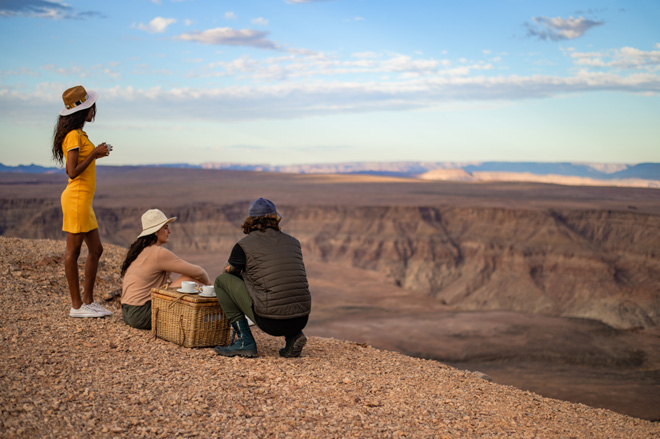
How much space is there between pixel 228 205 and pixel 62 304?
71.5m

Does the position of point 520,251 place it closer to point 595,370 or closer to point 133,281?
point 595,370

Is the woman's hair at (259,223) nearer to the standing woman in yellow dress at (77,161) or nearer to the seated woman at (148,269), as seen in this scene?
the seated woman at (148,269)

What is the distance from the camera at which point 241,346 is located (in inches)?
275

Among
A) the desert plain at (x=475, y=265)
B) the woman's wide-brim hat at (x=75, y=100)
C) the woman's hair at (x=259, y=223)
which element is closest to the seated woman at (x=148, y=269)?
the woman's hair at (x=259, y=223)

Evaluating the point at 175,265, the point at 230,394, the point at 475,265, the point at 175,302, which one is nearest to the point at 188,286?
the point at 175,302

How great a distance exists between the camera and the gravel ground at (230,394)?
503cm

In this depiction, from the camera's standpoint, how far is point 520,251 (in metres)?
64.6

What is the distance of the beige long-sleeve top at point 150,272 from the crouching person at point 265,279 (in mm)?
698

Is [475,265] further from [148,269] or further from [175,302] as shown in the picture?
[175,302]

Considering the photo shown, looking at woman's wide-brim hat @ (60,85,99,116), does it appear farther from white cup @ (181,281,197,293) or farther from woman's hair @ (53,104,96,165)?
white cup @ (181,281,197,293)

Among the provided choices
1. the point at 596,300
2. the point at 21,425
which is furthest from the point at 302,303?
the point at 596,300

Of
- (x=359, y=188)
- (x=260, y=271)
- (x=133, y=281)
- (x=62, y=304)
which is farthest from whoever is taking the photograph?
(x=359, y=188)

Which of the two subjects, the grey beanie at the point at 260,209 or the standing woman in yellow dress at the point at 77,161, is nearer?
the grey beanie at the point at 260,209

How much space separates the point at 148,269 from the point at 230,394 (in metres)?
2.31
